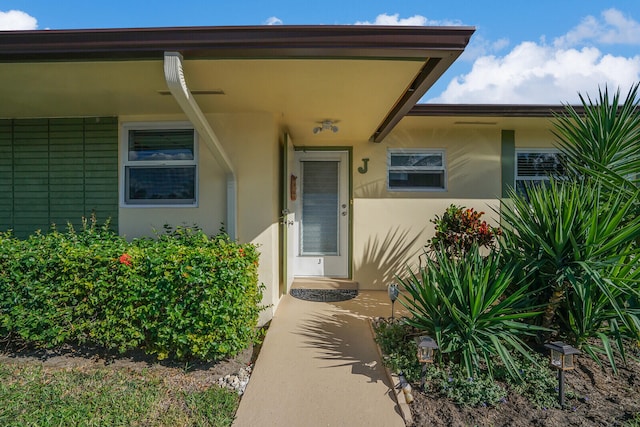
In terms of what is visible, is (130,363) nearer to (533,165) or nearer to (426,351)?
(426,351)

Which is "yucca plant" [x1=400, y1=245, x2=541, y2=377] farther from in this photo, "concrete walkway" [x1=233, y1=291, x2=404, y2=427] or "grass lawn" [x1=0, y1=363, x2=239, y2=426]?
"grass lawn" [x1=0, y1=363, x2=239, y2=426]

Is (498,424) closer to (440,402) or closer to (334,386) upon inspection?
(440,402)

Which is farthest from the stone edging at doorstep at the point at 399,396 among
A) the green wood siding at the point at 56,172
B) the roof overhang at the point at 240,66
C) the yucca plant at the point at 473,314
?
the green wood siding at the point at 56,172

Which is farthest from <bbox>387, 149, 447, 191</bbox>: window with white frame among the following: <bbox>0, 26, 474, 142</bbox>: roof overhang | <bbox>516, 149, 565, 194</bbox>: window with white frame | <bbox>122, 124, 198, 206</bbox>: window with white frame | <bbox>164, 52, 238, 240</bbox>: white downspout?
<bbox>122, 124, 198, 206</bbox>: window with white frame

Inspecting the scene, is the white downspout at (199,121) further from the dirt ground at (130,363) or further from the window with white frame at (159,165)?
the dirt ground at (130,363)

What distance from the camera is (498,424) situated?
238 centimetres

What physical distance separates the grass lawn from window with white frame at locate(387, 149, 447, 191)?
4.14m

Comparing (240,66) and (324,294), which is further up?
(240,66)

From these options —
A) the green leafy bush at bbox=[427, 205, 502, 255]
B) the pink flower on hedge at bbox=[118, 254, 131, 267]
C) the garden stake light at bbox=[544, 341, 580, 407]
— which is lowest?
the garden stake light at bbox=[544, 341, 580, 407]

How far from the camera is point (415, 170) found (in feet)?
19.2

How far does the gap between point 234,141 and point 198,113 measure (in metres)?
1.03

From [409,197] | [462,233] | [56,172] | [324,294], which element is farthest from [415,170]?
[56,172]

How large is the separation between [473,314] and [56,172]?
200 inches

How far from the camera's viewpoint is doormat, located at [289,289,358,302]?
5.04m
